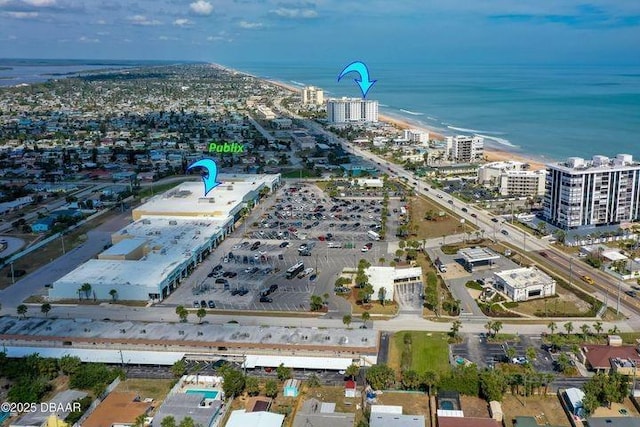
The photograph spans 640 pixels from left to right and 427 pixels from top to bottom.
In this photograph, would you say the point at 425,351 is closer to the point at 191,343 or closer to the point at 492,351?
the point at 492,351

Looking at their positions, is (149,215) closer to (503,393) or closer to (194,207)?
(194,207)

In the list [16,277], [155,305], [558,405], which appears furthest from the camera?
[16,277]

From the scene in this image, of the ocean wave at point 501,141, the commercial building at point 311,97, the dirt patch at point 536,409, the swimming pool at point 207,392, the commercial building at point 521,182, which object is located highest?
the commercial building at point 311,97

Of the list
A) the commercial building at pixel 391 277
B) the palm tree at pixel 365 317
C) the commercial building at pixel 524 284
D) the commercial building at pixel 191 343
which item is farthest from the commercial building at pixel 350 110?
the commercial building at pixel 191 343

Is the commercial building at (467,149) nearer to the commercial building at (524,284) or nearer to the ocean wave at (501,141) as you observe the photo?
the ocean wave at (501,141)

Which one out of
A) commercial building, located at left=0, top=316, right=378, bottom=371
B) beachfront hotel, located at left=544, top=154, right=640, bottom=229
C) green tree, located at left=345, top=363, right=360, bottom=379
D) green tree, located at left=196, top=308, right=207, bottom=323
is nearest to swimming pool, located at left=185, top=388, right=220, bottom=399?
commercial building, located at left=0, top=316, right=378, bottom=371

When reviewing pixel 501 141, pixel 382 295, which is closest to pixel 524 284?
pixel 382 295

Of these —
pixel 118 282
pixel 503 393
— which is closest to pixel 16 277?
pixel 118 282
